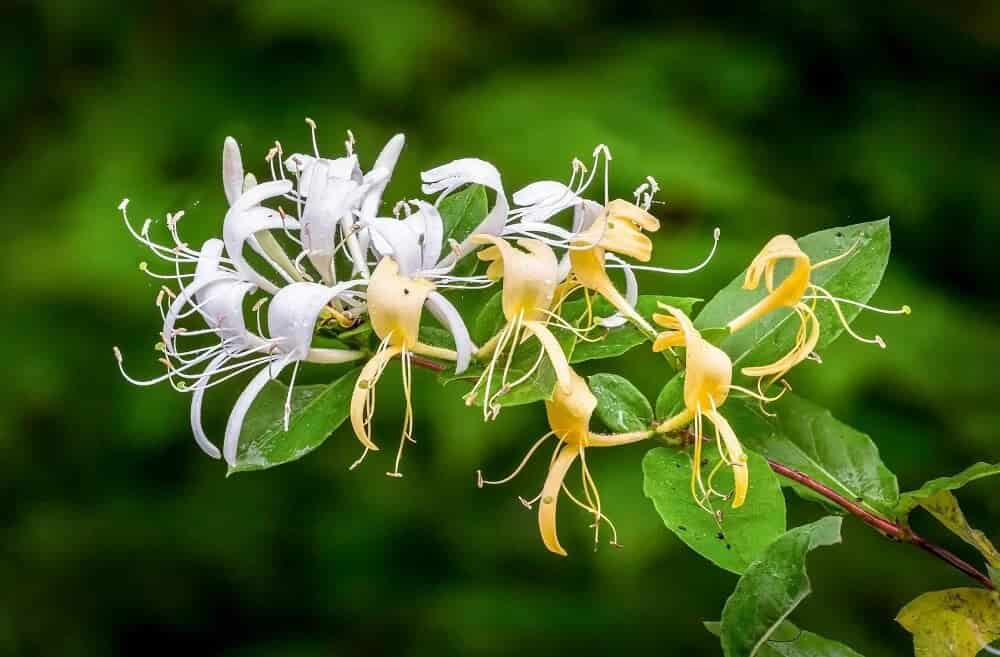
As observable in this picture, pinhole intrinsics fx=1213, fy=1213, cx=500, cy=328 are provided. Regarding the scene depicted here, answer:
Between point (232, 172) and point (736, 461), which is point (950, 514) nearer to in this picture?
point (736, 461)

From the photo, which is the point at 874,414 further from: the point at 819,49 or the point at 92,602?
the point at 92,602

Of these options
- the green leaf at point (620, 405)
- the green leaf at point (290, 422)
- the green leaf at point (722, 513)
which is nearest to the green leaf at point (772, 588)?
the green leaf at point (722, 513)

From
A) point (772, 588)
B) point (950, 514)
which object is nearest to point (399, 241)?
point (772, 588)

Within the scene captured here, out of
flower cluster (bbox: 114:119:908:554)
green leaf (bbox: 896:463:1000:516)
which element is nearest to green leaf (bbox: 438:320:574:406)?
flower cluster (bbox: 114:119:908:554)

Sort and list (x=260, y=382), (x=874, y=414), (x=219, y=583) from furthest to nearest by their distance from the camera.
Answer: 1. (x=219, y=583)
2. (x=874, y=414)
3. (x=260, y=382)

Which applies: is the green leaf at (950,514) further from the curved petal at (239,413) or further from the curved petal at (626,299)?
the curved petal at (239,413)

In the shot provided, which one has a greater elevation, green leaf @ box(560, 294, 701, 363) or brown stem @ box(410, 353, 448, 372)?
green leaf @ box(560, 294, 701, 363)

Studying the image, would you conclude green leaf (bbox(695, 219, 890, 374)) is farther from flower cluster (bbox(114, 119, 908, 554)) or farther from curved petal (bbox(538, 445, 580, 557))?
curved petal (bbox(538, 445, 580, 557))

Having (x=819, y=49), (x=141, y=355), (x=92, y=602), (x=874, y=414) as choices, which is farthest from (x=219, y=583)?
(x=819, y=49)
